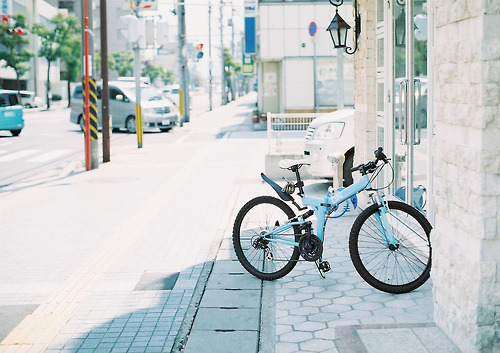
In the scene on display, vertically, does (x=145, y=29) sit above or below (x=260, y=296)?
above

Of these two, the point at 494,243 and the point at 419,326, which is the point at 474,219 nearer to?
the point at 494,243

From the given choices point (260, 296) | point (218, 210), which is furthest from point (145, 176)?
point (260, 296)

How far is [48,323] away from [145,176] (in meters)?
9.28

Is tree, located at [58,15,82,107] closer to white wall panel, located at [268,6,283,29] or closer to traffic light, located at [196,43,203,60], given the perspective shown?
traffic light, located at [196,43,203,60]

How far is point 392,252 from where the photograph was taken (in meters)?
6.09

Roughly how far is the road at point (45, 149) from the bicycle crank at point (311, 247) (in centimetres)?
910

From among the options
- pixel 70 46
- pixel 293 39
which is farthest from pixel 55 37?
pixel 293 39

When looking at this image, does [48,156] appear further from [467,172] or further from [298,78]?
[467,172]

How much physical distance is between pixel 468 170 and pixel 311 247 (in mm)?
2126

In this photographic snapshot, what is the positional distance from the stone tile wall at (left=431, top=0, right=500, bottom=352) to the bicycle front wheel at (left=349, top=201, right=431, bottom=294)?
105cm

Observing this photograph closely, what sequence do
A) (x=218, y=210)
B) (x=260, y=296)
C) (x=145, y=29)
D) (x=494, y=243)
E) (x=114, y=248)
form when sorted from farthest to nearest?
(x=145, y=29), (x=218, y=210), (x=114, y=248), (x=260, y=296), (x=494, y=243)

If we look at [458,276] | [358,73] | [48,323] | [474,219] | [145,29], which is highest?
[145,29]

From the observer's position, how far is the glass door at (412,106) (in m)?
7.22

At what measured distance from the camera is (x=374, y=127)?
9312 millimetres
